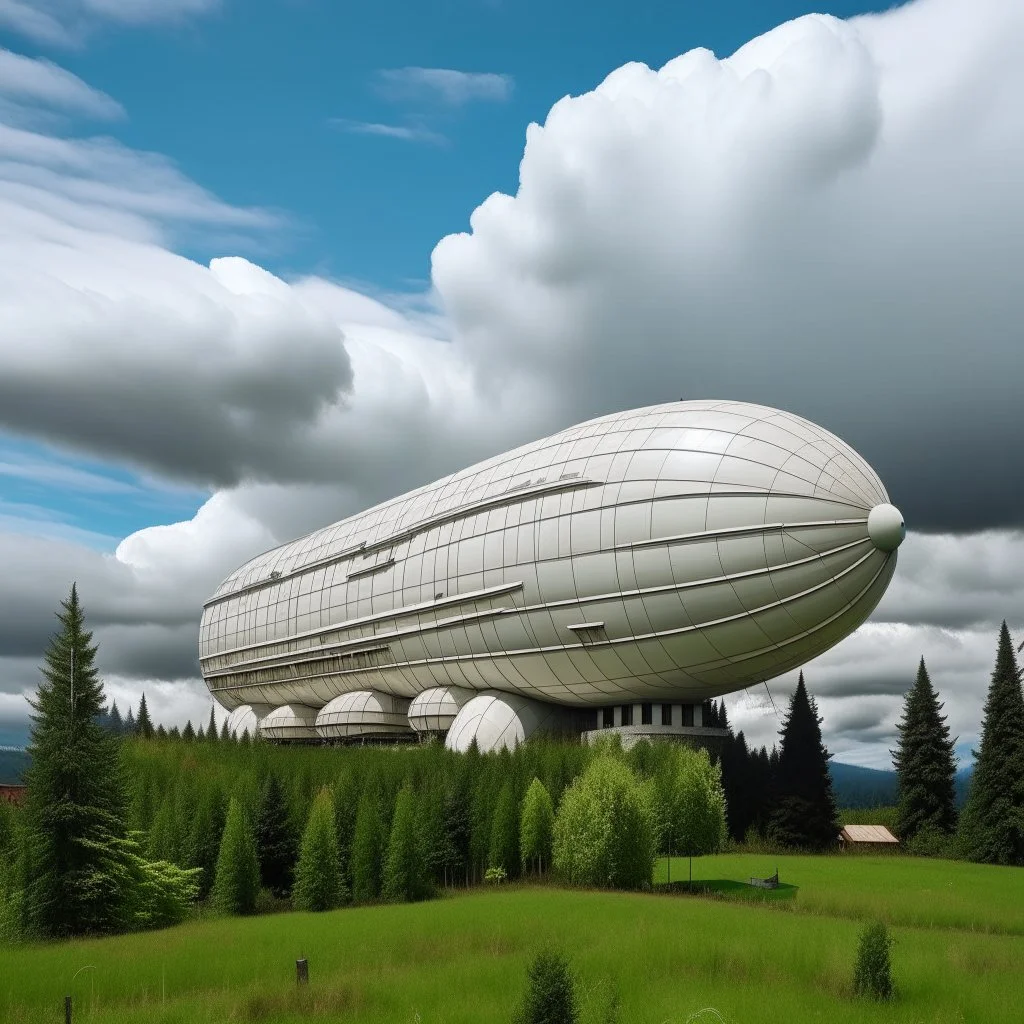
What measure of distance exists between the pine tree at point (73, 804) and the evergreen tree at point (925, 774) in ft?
112

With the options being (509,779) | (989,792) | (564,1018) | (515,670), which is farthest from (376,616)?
(564,1018)

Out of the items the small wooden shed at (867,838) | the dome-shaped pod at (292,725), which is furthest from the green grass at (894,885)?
the dome-shaped pod at (292,725)

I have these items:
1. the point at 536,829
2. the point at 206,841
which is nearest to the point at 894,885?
the point at 536,829

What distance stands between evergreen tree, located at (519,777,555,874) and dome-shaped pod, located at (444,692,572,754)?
1205 cm

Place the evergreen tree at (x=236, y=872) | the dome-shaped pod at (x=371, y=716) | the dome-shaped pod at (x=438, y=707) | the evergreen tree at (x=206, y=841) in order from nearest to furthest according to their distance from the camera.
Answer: the evergreen tree at (x=236, y=872), the evergreen tree at (x=206, y=841), the dome-shaped pod at (x=438, y=707), the dome-shaped pod at (x=371, y=716)

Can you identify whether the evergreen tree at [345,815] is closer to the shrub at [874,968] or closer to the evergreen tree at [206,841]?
the evergreen tree at [206,841]

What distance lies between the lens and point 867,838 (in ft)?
159

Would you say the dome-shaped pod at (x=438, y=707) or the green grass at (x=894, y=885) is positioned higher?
the dome-shaped pod at (x=438, y=707)

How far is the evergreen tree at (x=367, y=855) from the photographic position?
106ft

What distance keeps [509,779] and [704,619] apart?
9.02 m

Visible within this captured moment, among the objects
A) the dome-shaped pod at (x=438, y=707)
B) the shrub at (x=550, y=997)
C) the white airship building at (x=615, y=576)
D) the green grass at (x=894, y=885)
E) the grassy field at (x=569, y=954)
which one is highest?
the white airship building at (x=615, y=576)

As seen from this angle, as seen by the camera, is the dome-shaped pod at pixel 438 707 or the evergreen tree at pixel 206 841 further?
the dome-shaped pod at pixel 438 707

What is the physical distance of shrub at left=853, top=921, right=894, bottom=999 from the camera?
56.3 ft

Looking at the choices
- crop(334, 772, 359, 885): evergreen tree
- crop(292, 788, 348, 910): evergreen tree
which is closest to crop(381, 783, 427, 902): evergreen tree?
crop(292, 788, 348, 910): evergreen tree
